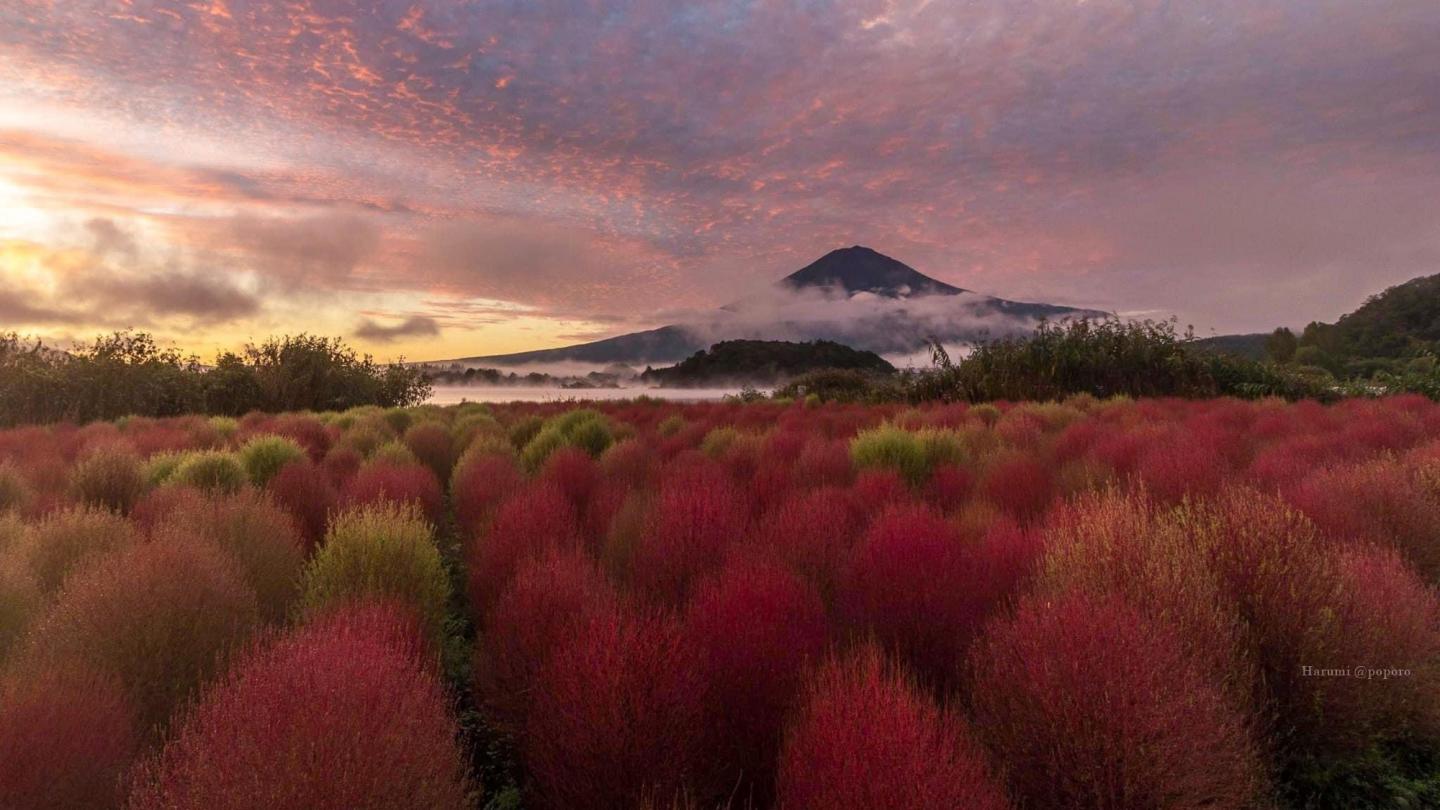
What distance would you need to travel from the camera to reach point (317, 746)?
133 centimetres

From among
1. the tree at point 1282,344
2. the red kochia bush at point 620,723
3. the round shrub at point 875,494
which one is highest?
the tree at point 1282,344

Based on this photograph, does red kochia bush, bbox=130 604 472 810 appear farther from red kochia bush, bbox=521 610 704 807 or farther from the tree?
the tree

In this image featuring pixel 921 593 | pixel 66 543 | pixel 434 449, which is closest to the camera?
pixel 921 593

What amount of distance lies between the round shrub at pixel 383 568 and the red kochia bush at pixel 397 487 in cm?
166

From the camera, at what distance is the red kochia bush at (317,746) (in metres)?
1.27

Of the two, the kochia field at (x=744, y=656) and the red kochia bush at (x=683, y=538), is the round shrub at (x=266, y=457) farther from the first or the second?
the red kochia bush at (x=683, y=538)

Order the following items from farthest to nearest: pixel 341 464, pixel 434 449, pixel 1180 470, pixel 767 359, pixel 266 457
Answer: pixel 767 359, pixel 434 449, pixel 341 464, pixel 266 457, pixel 1180 470

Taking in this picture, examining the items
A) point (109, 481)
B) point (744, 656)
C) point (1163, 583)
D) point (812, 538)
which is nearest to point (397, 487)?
point (109, 481)

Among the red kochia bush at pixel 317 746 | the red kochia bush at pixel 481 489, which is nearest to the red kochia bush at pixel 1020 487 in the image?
the red kochia bush at pixel 481 489

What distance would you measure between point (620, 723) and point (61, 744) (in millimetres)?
1345

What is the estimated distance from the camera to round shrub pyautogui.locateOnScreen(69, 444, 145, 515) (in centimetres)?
539

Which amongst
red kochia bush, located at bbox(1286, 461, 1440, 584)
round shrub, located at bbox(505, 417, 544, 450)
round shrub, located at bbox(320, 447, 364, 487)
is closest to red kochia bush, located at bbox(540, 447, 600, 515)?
round shrub, located at bbox(320, 447, 364, 487)

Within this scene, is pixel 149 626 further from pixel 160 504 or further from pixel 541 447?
pixel 541 447

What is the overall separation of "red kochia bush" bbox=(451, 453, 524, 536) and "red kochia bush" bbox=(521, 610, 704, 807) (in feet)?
8.98
